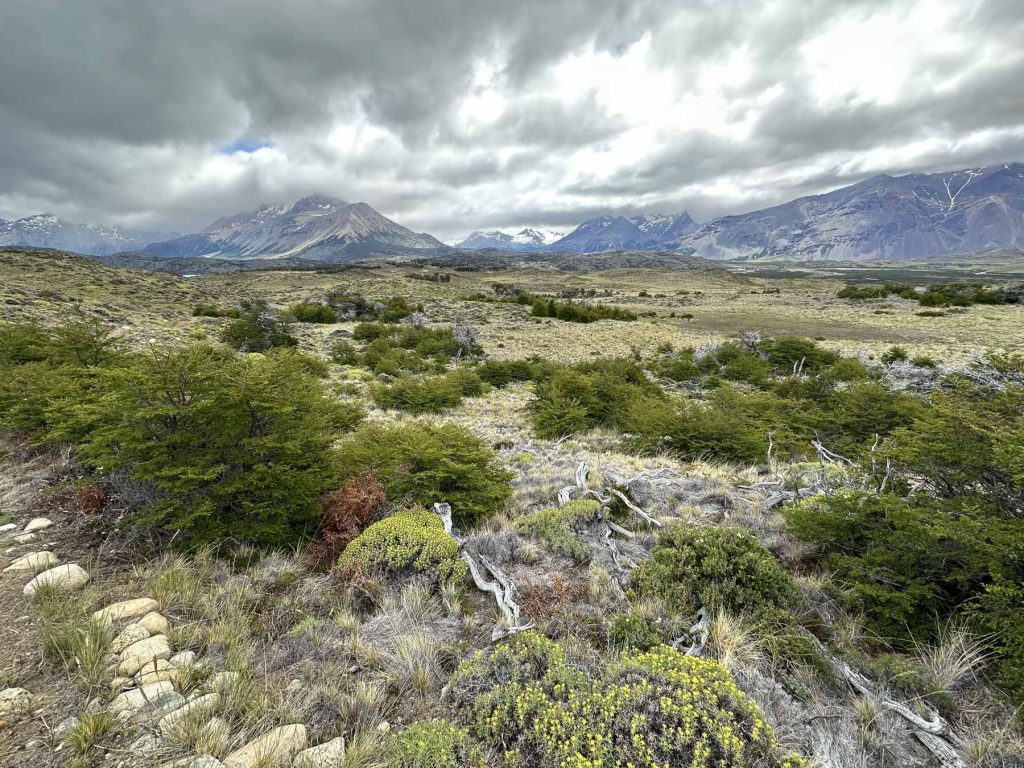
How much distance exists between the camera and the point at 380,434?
25.7 ft

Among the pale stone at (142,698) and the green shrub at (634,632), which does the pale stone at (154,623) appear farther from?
the green shrub at (634,632)

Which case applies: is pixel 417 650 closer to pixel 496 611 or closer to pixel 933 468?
pixel 496 611

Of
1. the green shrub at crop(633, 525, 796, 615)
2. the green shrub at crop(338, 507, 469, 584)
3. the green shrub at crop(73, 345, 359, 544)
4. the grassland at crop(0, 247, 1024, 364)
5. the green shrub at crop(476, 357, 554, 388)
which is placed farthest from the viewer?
the grassland at crop(0, 247, 1024, 364)

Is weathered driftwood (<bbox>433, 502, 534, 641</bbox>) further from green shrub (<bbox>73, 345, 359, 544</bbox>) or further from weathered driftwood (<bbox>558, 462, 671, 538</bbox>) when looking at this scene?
green shrub (<bbox>73, 345, 359, 544</bbox>)

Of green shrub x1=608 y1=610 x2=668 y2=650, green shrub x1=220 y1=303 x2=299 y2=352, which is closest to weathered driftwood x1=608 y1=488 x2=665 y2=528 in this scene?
green shrub x1=608 y1=610 x2=668 y2=650

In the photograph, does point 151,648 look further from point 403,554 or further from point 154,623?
point 403,554

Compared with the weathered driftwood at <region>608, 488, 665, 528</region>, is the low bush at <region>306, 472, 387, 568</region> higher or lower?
higher

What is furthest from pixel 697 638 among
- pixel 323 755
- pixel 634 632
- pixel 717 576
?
pixel 323 755

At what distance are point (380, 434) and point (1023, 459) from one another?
791 cm

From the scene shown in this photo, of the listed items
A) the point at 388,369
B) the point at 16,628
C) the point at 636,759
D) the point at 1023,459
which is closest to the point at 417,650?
the point at 636,759

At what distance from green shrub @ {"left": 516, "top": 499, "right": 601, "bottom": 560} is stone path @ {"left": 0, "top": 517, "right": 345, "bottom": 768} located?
294cm

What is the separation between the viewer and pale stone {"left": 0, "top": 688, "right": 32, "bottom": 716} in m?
2.44

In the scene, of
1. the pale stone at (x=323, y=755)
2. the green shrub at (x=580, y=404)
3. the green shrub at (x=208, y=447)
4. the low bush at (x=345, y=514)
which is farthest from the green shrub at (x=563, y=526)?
the green shrub at (x=580, y=404)

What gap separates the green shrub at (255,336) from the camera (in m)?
20.7
